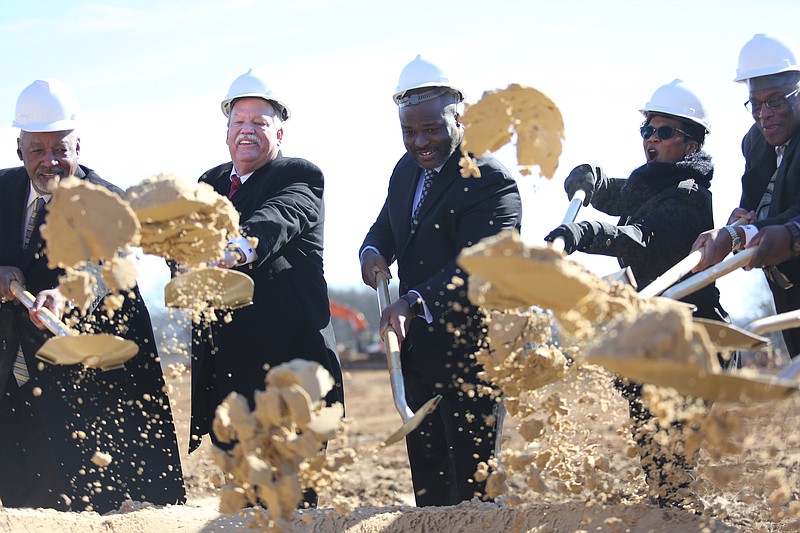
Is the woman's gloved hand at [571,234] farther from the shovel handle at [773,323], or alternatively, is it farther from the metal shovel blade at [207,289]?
the metal shovel blade at [207,289]

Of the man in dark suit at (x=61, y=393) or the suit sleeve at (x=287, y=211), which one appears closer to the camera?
the suit sleeve at (x=287, y=211)

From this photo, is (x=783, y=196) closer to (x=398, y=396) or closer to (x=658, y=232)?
(x=658, y=232)

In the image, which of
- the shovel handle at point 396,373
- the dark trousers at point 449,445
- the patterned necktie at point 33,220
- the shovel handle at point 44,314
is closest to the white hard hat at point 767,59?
the dark trousers at point 449,445

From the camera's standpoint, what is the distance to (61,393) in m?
4.72

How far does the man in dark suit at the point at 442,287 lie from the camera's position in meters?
4.24

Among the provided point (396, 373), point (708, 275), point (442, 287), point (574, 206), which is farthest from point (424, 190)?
point (708, 275)

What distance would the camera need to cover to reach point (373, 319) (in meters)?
37.0

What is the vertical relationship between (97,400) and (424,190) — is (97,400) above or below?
below

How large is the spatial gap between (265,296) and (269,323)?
0.42ft

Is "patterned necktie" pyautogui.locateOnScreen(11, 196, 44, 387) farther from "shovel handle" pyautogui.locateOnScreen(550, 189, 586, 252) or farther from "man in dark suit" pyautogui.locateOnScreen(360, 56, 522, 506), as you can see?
"shovel handle" pyautogui.locateOnScreen(550, 189, 586, 252)

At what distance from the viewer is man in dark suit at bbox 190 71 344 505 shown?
4496mm

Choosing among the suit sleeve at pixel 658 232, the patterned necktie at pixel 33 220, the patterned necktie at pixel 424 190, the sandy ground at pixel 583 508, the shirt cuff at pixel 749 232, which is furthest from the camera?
the patterned necktie at pixel 33 220

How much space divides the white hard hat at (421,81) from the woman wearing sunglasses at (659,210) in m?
0.83

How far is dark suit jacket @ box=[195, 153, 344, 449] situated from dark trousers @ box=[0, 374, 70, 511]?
827mm
